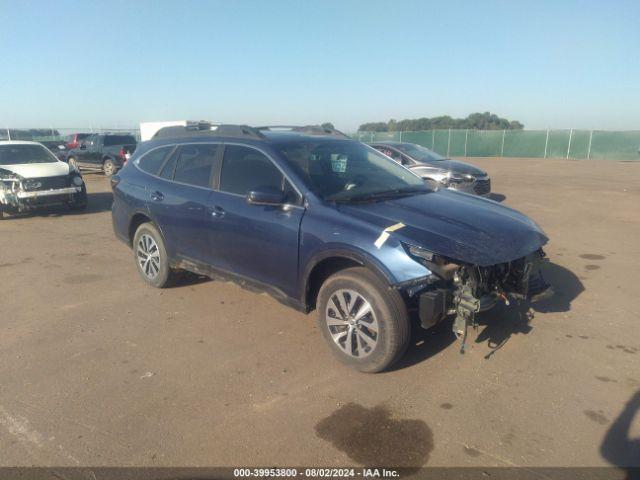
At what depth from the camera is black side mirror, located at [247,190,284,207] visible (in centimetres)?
386

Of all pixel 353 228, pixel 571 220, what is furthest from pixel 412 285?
pixel 571 220

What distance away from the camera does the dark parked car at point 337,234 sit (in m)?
3.36

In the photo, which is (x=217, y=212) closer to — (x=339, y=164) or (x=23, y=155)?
(x=339, y=164)

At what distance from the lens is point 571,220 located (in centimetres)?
945

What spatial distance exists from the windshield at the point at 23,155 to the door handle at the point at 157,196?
7479 millimetres

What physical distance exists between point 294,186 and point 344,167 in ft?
2.24

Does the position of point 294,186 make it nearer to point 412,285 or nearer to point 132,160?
point 412,285

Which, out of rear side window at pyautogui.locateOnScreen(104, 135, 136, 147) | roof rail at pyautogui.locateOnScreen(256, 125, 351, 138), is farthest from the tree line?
roof rail at pyautogui.locateOnScreen(256, 125, 351, 138)

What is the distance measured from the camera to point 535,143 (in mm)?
→ 35062

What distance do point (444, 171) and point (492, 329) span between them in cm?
726

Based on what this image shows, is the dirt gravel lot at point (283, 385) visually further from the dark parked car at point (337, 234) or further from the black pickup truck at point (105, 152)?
the black pickup truck at point (105, 152)

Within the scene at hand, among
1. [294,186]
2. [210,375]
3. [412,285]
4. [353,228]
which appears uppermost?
[294,186]

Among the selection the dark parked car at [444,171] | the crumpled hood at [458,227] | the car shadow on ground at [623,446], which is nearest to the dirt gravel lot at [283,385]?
the car shadow on ground at [623,446]

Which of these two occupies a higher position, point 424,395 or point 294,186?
point 294,186
